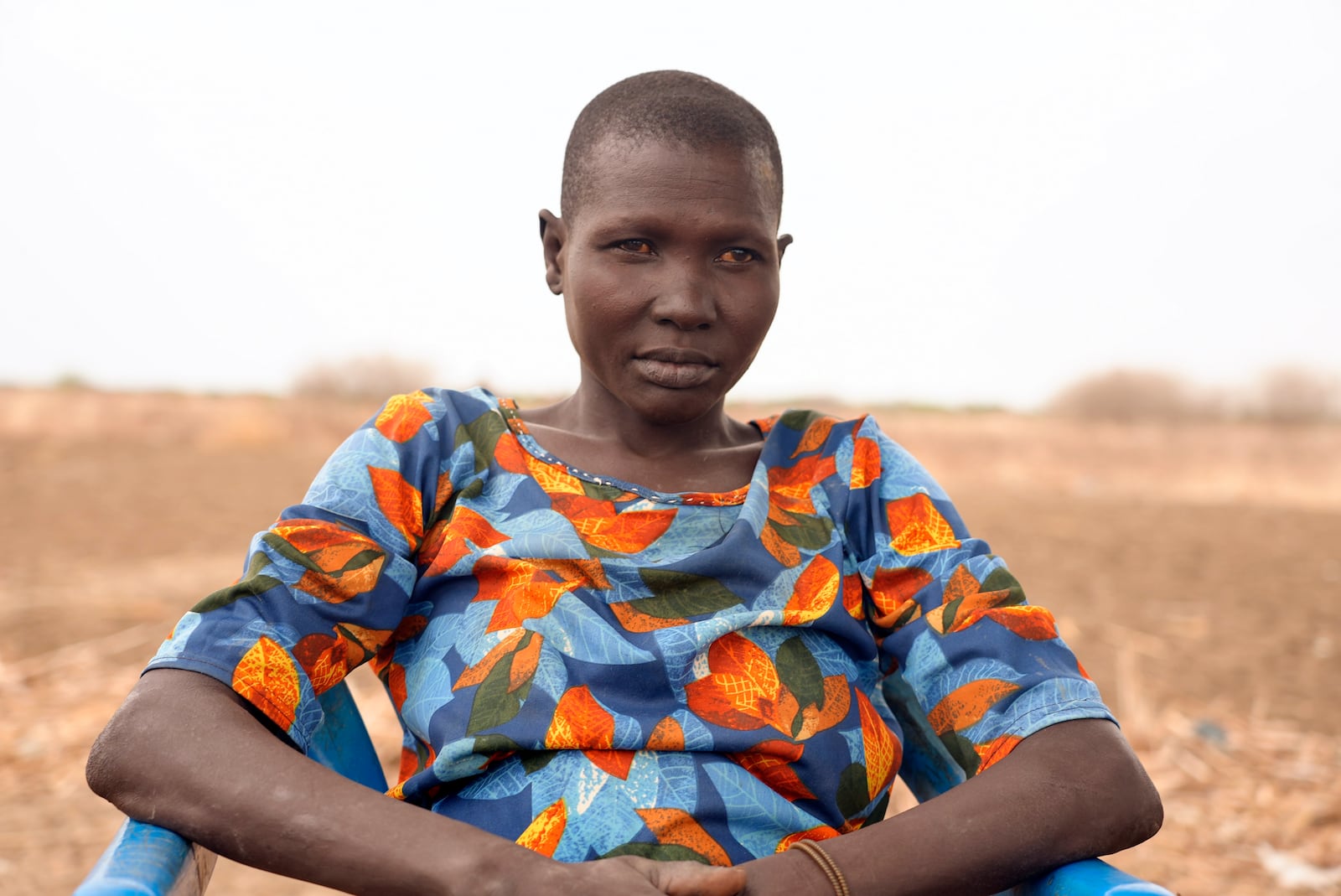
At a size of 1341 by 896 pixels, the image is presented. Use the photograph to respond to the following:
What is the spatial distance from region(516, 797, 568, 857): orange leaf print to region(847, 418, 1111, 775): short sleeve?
54 cm

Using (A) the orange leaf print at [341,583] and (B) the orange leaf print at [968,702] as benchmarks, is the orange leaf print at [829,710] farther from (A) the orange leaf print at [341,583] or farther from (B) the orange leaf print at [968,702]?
(A) the orange leaf print at [341,583]

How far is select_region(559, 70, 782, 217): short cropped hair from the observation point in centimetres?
158

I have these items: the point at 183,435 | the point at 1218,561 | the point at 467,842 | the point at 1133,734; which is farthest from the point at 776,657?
the point at 183,435

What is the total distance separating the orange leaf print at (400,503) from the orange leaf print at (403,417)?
65mm

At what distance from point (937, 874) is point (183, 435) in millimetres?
16238

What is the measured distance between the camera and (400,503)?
1501 mm

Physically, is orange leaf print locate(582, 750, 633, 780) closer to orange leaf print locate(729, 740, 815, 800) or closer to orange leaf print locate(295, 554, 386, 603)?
orange leaf print locate(729, 740, 815, 800)

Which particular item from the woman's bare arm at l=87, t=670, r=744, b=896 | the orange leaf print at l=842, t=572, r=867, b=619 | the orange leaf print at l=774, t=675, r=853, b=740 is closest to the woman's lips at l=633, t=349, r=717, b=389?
the orange leaf print at l=842, t=572, r=867, b=619

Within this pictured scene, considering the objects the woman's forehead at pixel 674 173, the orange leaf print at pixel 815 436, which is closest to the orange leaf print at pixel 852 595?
the orange leaf print at pixel 815 436

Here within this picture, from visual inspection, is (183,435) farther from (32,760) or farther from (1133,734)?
(1133,734)

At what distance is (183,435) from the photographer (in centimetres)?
1565

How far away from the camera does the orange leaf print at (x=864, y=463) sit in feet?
5.45

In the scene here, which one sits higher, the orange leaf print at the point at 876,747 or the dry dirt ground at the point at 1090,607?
the orange leaf print at the point at 876,747

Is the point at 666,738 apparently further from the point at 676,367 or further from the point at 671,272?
the point at 671,272
